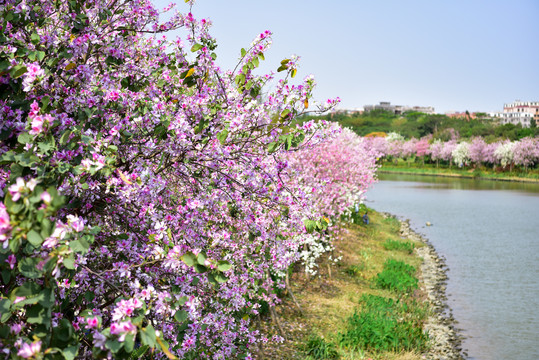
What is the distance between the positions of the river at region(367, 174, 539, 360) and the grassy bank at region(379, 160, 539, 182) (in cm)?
2285

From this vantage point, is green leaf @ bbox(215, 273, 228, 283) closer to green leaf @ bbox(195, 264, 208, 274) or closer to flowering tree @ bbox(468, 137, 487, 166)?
green leaf @ bbox(195, 264, 208, 274)

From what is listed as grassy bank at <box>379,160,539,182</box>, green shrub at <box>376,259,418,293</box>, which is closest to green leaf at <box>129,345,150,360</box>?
green shrub at <box>376,259,418,293</box>

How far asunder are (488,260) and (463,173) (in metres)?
57.2

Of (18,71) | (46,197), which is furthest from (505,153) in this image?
(46,197)

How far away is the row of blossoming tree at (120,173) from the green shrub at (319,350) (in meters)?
3.76

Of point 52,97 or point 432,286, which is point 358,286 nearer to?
point 432,286

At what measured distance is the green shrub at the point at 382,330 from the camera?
991 centimetres

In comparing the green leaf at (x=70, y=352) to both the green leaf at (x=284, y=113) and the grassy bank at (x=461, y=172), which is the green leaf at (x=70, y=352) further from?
the grassy bank at (x=461, y=172)

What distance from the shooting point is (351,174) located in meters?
18.6

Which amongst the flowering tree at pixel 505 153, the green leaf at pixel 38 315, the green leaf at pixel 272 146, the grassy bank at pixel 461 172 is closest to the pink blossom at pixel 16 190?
the green leaf at pixel 38 315

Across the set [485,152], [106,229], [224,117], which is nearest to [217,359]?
[106,229]

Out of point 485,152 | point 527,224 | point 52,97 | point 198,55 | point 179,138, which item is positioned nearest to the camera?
point 52,97

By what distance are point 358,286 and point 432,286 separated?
12.7 feet

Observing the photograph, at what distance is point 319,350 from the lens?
29.3 ft
